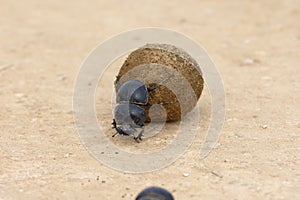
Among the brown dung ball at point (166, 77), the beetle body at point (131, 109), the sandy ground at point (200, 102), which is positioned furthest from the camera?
the brown dung ball at point (166, 77)

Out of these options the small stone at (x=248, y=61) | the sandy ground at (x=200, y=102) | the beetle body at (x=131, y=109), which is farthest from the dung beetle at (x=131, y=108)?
the small stone at (x=248, y=61)

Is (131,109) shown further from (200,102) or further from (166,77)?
(200,102)

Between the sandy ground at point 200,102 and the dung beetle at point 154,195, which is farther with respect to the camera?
the sandy ground at point 200,102

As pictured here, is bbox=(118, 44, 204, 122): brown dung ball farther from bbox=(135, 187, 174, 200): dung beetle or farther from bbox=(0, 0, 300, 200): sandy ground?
bbox=(135, 187, 174, 200): dung beetle

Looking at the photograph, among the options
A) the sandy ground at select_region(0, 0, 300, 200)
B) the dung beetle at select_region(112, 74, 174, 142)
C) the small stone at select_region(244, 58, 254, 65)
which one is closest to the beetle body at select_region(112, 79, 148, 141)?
the dung beetle at select_region(112, 74, 174, 142)

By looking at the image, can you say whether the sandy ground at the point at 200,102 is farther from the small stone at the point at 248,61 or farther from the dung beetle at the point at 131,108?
the dung beetle at the point at 131,108

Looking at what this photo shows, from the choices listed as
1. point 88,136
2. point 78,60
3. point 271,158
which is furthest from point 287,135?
point 78,60

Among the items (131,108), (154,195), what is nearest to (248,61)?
(131,108)
